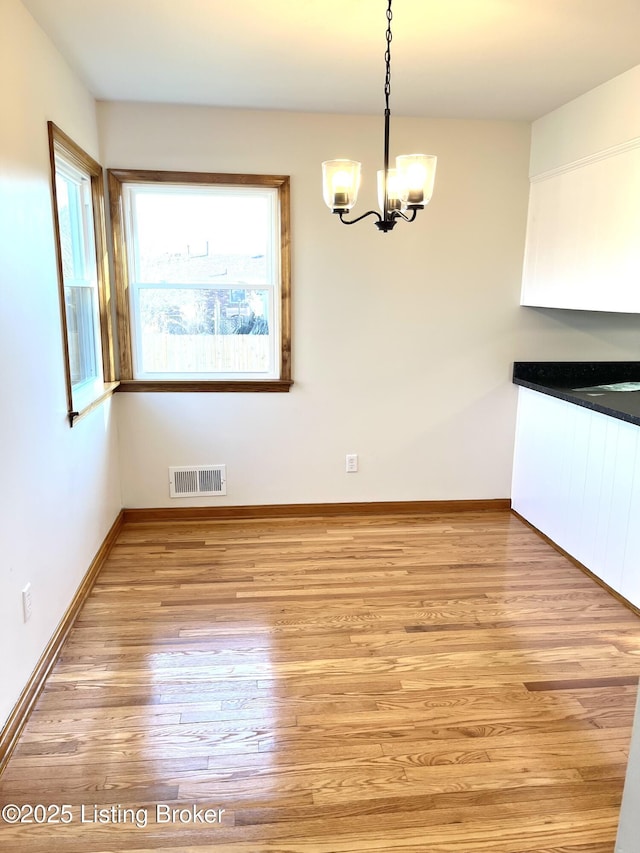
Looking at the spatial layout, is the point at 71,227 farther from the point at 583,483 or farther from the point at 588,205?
the point at 583,483

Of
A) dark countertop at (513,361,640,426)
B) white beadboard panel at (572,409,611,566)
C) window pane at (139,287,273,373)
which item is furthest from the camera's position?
dark countertop at (513,361,640,426)

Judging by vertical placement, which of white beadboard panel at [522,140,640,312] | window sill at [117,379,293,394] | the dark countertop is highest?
white beadboard panel at [522,140,640,312]

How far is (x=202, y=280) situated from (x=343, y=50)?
5.28 ft

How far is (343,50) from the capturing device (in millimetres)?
2666

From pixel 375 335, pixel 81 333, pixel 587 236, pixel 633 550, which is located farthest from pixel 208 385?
pixel 633 550

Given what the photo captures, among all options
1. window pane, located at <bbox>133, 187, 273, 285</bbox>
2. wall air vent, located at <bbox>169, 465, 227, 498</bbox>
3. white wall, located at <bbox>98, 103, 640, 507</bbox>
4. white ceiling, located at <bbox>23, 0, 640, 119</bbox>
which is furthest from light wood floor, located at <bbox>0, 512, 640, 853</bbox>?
white ceiling, located at <bbox>23, 0, 640, 119</bbox>

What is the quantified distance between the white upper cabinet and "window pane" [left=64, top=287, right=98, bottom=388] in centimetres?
276

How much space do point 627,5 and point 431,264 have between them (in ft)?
5.90

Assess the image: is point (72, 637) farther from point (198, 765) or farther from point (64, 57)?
point (64, 57)

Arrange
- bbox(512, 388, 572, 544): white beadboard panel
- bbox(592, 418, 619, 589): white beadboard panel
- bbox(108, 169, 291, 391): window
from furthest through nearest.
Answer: bbox(108, 169, 291, 391): window, bbox(512, 388, 572, 544): white beadboard panel, bbox(592, 418, 619, 589): white beadboard panel

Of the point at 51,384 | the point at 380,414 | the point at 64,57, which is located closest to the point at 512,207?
the point at 380,414

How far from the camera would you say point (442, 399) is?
13.4 feet

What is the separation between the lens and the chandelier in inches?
80.3

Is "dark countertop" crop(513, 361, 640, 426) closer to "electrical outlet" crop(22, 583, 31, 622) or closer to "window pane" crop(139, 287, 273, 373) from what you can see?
"window pane" crop(139, 287, 273, 373)
